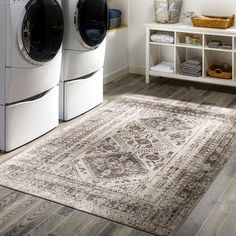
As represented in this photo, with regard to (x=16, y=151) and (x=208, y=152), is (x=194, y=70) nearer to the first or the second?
(x=208, y=152)

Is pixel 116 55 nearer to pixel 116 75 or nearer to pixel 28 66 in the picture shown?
pixel 116 75

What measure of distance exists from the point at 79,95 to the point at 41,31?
2.72 feet

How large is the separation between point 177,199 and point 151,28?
2.50 m

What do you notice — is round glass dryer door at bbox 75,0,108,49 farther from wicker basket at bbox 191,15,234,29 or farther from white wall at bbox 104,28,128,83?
wicker basket at bbox 191,15,234,29

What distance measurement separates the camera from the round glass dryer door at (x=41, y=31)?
9.90ft

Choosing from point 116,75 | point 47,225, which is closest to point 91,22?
point 116,75

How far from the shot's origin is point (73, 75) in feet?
12.2

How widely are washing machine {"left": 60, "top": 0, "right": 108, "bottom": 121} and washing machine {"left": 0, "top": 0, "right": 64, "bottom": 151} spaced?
17 centimetres

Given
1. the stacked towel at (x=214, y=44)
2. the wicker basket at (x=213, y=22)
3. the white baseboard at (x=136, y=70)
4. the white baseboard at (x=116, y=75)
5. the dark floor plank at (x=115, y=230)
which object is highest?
the wicker basket at (x=213, y=22)

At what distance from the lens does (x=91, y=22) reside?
3.72 metres

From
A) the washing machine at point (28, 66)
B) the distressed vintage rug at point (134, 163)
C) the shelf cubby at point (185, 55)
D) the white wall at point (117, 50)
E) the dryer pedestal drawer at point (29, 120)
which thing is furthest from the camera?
the white wall at point (117, 50)

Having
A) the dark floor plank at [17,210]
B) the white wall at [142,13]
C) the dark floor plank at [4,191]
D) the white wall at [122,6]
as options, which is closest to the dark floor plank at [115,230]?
the dark floor plank at [17,210]

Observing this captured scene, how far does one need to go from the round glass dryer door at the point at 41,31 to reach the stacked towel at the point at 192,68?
1.66 meters

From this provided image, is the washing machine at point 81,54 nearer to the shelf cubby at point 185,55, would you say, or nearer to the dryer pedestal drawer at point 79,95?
the dryer pedestal drawer at point 79,95
